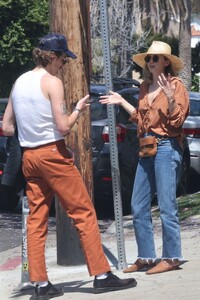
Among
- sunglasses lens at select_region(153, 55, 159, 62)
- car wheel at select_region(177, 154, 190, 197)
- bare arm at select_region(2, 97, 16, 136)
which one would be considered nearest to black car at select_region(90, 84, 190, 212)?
car wheel at select_region(177, 154, 190, 197)

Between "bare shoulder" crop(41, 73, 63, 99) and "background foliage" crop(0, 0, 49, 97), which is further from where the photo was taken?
"background foliage" crop(0, 0, 49, 97)

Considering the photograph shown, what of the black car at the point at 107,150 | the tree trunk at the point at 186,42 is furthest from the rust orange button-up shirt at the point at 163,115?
the tree trunk at the point at 186,42

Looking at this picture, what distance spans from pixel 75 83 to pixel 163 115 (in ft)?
3.34

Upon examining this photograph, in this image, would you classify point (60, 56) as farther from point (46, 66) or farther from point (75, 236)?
point (75, 236)

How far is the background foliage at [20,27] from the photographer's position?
981 inches

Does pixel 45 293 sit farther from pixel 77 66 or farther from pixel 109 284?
pixel 77 66

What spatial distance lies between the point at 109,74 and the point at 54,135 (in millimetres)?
1036

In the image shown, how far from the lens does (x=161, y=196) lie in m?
6.64

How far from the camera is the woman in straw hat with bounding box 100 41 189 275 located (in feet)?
21.6

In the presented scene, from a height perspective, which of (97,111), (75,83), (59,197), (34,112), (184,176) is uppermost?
(75,83)

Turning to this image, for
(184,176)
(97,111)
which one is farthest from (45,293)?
(184,176)

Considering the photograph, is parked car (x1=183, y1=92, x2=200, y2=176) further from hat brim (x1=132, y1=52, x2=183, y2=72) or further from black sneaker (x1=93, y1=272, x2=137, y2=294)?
black sneaker (x1=93, y1=272, x2=137, y2=294)

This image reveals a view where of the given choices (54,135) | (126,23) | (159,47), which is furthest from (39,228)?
(126,23)

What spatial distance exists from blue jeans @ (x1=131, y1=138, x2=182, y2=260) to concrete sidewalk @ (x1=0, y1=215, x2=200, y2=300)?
0.22 meters
